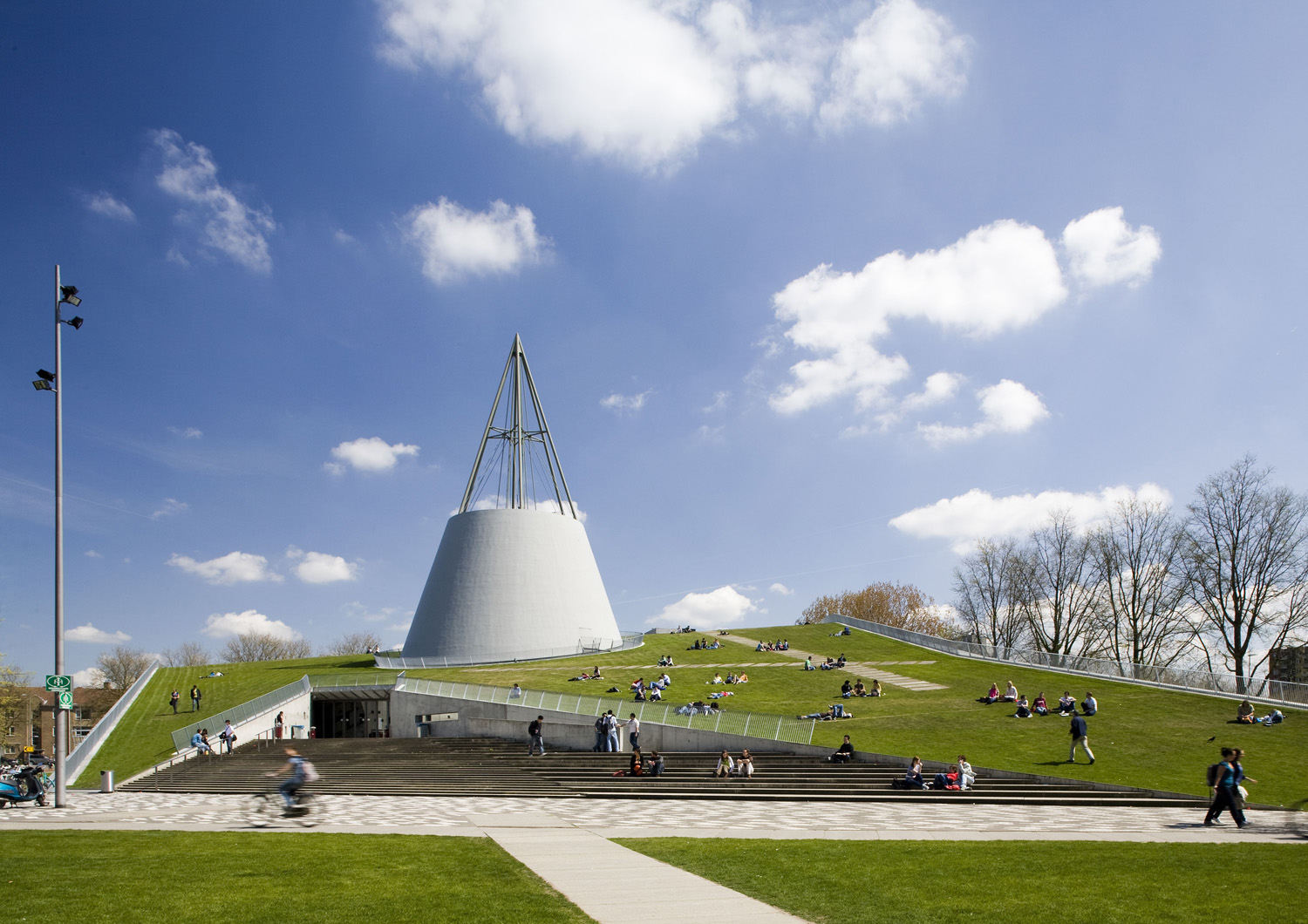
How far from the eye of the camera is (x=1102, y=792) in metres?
16.8

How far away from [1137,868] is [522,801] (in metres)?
11.2

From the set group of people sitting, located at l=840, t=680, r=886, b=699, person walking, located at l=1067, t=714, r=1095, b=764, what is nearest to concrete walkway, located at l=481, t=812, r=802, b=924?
person walking, located at l=1067, t=714, r=1095, b=764

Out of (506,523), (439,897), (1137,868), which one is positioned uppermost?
(506,523)

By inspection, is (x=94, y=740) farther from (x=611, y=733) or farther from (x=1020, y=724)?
(x=1020, y=724)

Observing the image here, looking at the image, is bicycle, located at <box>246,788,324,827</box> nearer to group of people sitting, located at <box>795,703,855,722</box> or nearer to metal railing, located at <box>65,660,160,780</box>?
metal railing, located at <box>65,660,160,780</box>

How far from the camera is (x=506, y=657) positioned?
47.6 metres

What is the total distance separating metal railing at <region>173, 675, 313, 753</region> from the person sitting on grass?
20.7 m

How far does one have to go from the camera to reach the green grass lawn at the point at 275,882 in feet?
22.5

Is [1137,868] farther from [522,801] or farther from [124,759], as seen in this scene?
[124,759]

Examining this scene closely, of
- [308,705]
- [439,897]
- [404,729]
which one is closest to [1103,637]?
[404,729]

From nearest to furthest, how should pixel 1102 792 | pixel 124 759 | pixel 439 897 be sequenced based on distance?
1. pixel 439 897
2. pixel 1102 792
3. pixel 124 759

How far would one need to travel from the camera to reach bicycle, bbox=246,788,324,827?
44.5ft

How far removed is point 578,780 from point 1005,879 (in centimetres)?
1243

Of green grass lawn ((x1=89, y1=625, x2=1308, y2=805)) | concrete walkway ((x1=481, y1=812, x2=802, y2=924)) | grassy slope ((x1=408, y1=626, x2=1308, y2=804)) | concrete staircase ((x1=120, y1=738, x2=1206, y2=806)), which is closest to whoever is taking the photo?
concrete walkway ((x1=481, y1=812, x2=802, y2=924))
